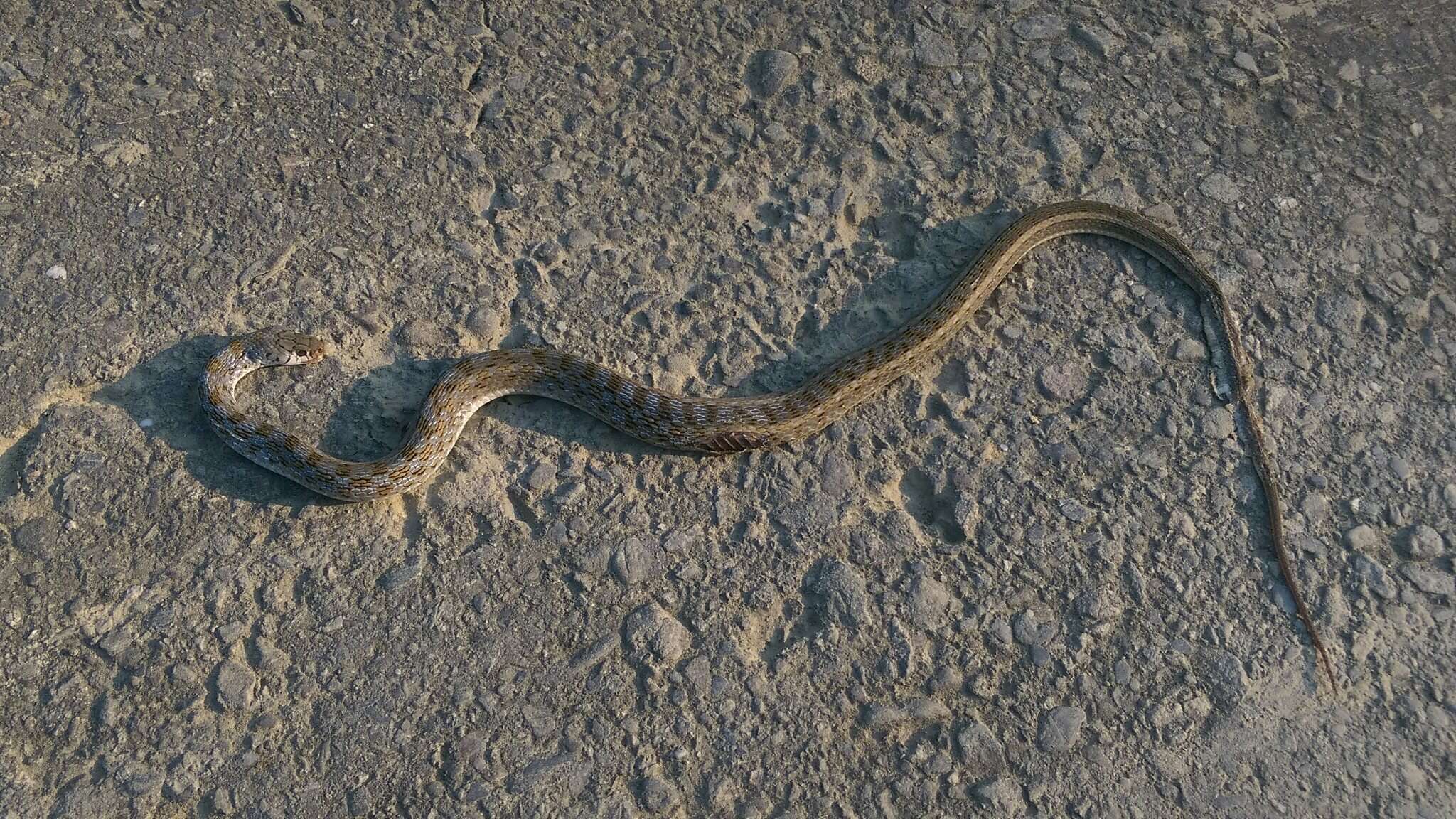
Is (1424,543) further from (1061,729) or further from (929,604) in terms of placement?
(929,604)

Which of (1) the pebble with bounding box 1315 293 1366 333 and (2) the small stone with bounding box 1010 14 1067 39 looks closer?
(1) the pebble with bounding box 1315 293 1366 333

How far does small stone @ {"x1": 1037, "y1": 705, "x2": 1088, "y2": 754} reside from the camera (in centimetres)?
391

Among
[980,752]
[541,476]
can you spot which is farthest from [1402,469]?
[541,476]

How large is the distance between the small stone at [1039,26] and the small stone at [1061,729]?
13.7 ft

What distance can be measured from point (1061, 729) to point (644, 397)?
2.39m

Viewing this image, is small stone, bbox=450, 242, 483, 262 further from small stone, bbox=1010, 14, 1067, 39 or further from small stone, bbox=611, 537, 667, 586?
small stone, bbox=1010, 14, 1067, 39

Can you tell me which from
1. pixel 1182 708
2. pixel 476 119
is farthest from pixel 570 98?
Result: pixel 1182 708

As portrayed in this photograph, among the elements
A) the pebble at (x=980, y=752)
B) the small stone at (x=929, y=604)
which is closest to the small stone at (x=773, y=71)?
the small stone at (x=929, y=604)

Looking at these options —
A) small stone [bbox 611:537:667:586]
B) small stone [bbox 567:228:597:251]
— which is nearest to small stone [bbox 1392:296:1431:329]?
small stone [bbox 611:537:667:586]

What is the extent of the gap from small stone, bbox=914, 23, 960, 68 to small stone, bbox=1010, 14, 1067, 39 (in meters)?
0.45

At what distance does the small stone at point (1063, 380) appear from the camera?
486 cm

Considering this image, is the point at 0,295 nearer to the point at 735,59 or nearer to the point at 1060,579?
the point at 735,59

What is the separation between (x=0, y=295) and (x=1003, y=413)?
533 cm

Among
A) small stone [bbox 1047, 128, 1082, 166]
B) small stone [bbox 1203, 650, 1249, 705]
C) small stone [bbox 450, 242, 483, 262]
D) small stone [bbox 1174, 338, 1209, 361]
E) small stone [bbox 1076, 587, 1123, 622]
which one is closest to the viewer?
small stone [bbox 1203, 650, 1249, 705]
